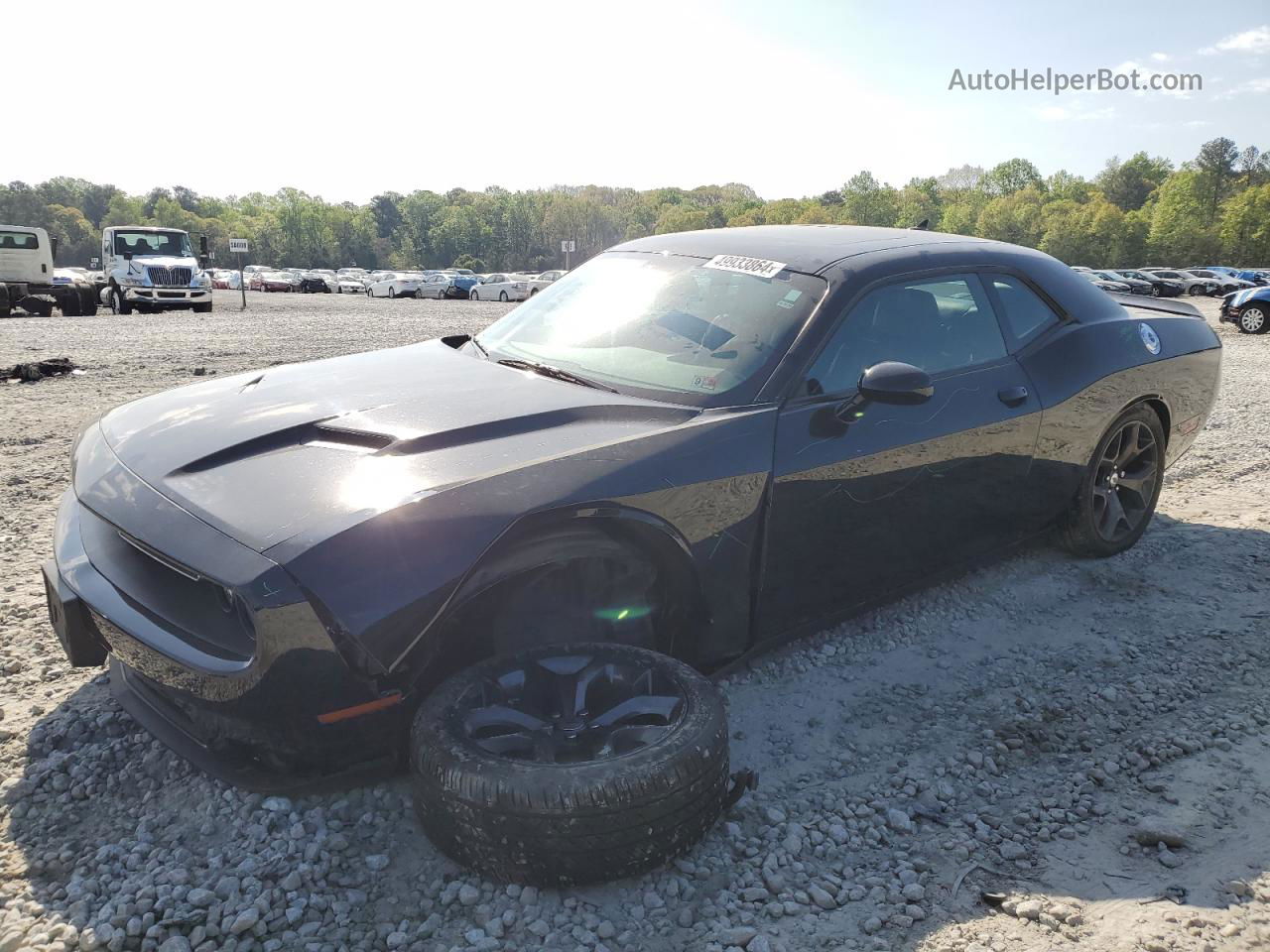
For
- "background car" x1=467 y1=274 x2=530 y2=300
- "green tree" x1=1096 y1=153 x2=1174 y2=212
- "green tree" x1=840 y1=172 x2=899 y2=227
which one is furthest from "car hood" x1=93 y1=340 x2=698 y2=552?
"green tree" x1=1096 y1=153 x2=1174 y2=212

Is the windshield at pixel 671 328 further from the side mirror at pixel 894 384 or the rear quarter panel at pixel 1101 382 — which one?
the rear quarter panel at pixel 1101 382

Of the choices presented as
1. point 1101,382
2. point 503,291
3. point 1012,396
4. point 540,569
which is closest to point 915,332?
point 1012,396

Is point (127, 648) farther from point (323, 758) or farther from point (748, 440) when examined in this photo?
point (748, 440)

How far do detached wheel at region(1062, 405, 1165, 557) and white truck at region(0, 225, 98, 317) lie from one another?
A: 22.8 metres

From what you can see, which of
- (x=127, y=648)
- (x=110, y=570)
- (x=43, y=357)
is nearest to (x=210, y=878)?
(x=127, y=648)

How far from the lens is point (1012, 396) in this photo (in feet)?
11.8

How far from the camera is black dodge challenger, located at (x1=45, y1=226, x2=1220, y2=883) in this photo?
208 cm

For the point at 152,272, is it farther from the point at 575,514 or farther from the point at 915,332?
the point at 575,514

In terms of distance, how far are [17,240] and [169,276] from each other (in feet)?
10.3

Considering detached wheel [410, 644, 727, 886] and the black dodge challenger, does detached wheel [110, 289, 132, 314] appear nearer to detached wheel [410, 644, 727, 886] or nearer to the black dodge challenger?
the black dodge challenger

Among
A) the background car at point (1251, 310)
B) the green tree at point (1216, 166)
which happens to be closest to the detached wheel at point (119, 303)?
the background car at point (1251, 310)

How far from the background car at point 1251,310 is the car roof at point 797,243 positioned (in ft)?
56.9

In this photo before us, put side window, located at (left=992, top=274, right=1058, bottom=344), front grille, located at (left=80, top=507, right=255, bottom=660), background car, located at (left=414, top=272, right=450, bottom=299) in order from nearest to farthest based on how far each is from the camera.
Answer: front grille, located at (left=80, top=507, right=255, bottom=660), side window, located at (left=992, top=274, right=1058, bottom=344), background car, located at (left=414, top=272, right=450, bottom=299)

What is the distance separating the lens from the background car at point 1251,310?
17703mm
